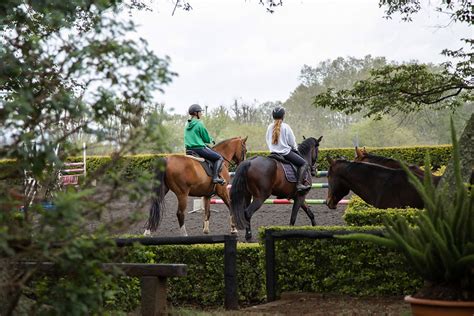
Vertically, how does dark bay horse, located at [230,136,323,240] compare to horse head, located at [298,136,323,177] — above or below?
below

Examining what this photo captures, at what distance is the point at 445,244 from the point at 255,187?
32.2 feet

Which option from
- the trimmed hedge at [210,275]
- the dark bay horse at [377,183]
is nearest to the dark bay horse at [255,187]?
the dark bay horse at [377,183]

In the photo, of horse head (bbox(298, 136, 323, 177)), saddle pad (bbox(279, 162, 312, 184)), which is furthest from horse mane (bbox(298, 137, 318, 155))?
saddle pad (bbox(279, 162, 312, 184))

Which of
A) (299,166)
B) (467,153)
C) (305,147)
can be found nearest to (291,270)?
(467,153)

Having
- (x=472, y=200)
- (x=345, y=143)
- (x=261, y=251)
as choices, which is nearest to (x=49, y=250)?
(x=472, y=200)

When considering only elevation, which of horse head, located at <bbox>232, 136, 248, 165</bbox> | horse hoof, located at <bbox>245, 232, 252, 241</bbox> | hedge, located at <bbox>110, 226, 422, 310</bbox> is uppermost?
horse head, located at <bbox>232, 136, 248, 165</bbox>

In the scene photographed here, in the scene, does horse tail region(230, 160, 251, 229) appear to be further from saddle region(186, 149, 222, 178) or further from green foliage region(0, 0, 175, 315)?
green foliage region(0, 0, 175, 315)

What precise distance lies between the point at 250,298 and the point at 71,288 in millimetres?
5908

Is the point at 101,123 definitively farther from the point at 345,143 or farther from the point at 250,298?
the point at 345,143

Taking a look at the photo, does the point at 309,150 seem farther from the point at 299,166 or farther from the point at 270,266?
the point at 270,266

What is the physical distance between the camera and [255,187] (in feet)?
51.6

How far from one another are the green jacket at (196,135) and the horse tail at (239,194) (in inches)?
Answer: 35.9

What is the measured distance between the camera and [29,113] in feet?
15.8

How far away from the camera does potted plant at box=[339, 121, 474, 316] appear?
5.96m
